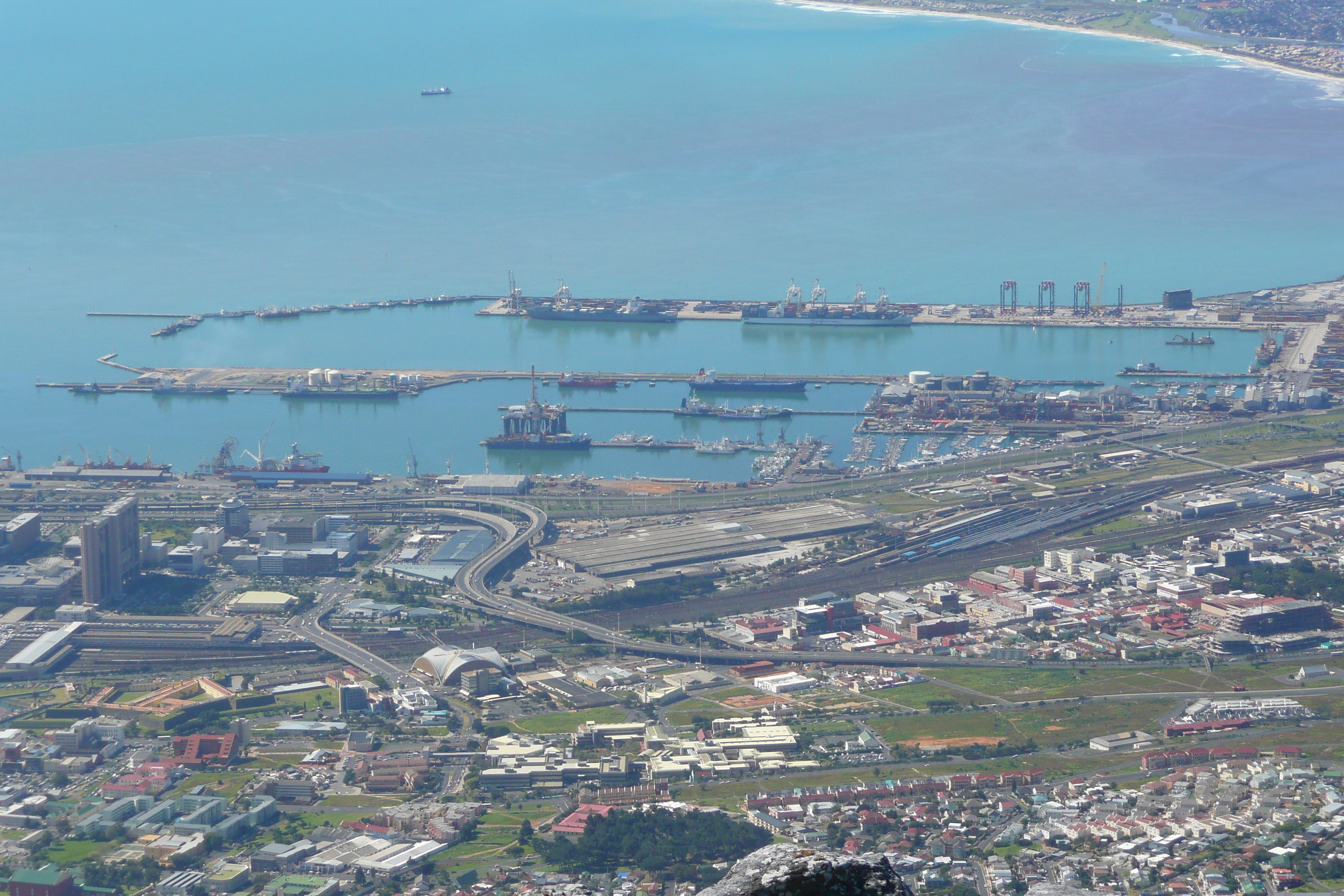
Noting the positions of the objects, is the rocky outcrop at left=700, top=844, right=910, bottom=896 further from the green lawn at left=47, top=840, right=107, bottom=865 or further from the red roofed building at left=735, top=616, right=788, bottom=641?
the red roofed building at left=735, top=616, right=788, bottom=641

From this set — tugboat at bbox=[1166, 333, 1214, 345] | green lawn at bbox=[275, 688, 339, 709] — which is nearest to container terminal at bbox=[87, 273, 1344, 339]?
tugboat at bbox=[1166, 333, 1214, 345]

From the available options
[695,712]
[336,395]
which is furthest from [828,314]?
[695,712]

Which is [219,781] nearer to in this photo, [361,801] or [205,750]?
[205,750]

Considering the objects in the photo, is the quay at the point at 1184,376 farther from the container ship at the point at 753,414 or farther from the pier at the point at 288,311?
the pier at the point at 288,311

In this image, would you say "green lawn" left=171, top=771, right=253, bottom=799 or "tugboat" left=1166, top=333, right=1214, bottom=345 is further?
"tugboat" left=1166, top=333, right=1214, bottom=345

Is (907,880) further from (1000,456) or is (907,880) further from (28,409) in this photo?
(28,409)
